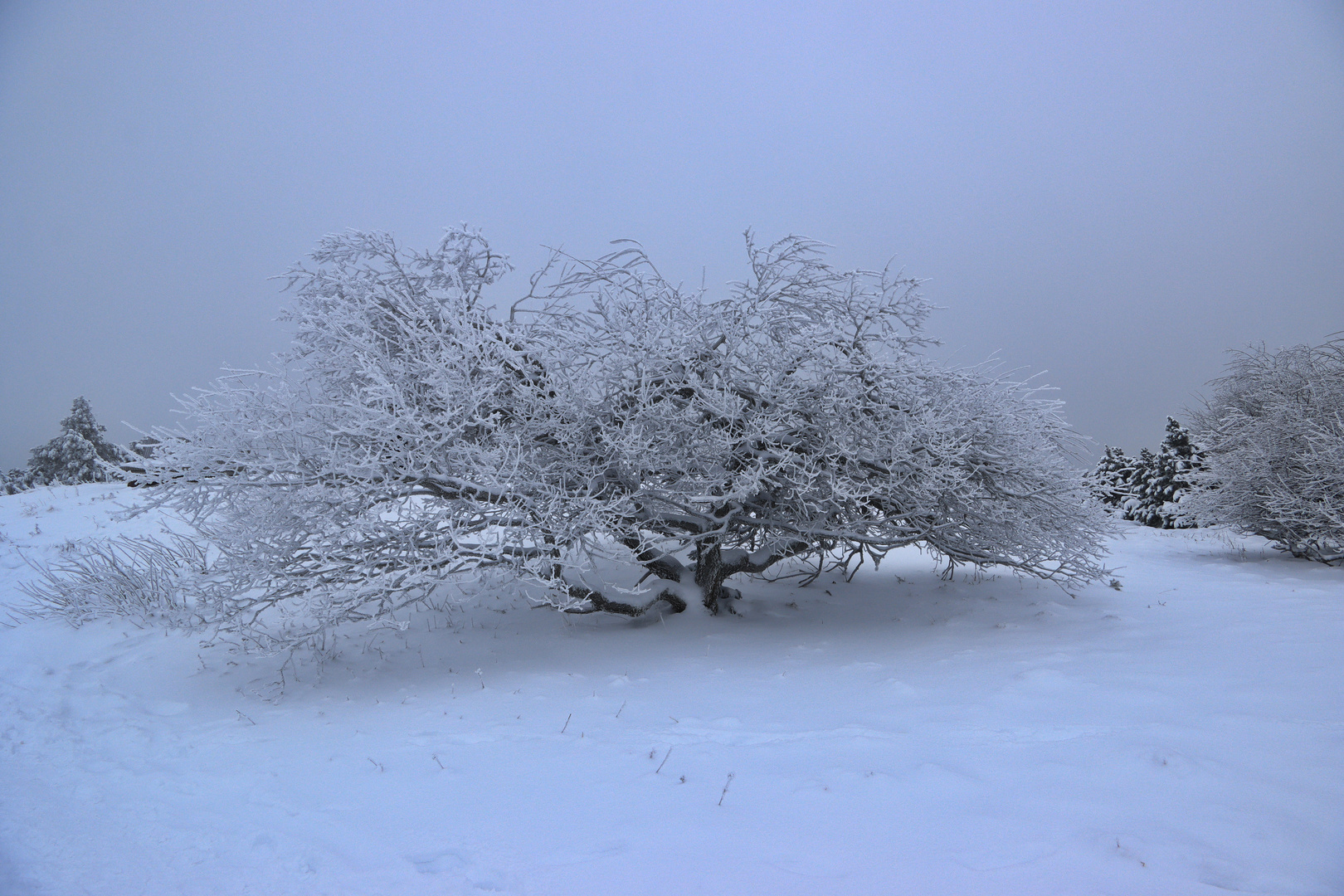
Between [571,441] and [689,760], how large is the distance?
325 cm

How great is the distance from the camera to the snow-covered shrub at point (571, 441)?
5957 millimetres

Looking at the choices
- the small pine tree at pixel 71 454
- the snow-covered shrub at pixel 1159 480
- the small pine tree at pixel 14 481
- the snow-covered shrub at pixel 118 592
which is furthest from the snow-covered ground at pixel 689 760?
the small pine tree at pixel 71 454

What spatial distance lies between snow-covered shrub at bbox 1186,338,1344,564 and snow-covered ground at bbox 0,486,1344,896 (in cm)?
475

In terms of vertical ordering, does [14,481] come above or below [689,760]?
below

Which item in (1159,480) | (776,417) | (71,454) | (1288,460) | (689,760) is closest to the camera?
(689,760)

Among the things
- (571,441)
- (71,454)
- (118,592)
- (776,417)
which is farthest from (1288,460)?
(71,454)

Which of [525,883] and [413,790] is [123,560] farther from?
[525,883]

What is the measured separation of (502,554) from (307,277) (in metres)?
3.82

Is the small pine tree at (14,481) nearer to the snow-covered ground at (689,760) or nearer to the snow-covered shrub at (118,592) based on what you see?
the snow-covered shrub at (118,592)

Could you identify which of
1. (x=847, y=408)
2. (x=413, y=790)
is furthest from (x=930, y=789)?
(x=847, y=408)

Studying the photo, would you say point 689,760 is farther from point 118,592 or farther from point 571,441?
point 118,592

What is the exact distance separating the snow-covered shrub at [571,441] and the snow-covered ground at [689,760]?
37.1 inches

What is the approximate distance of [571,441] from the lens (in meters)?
6.61

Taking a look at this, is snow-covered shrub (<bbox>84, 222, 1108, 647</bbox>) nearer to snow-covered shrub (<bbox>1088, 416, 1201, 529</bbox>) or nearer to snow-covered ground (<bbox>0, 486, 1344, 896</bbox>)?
snow-covered ground (<bbox>0, 486, 1344, 896</bbox>)
